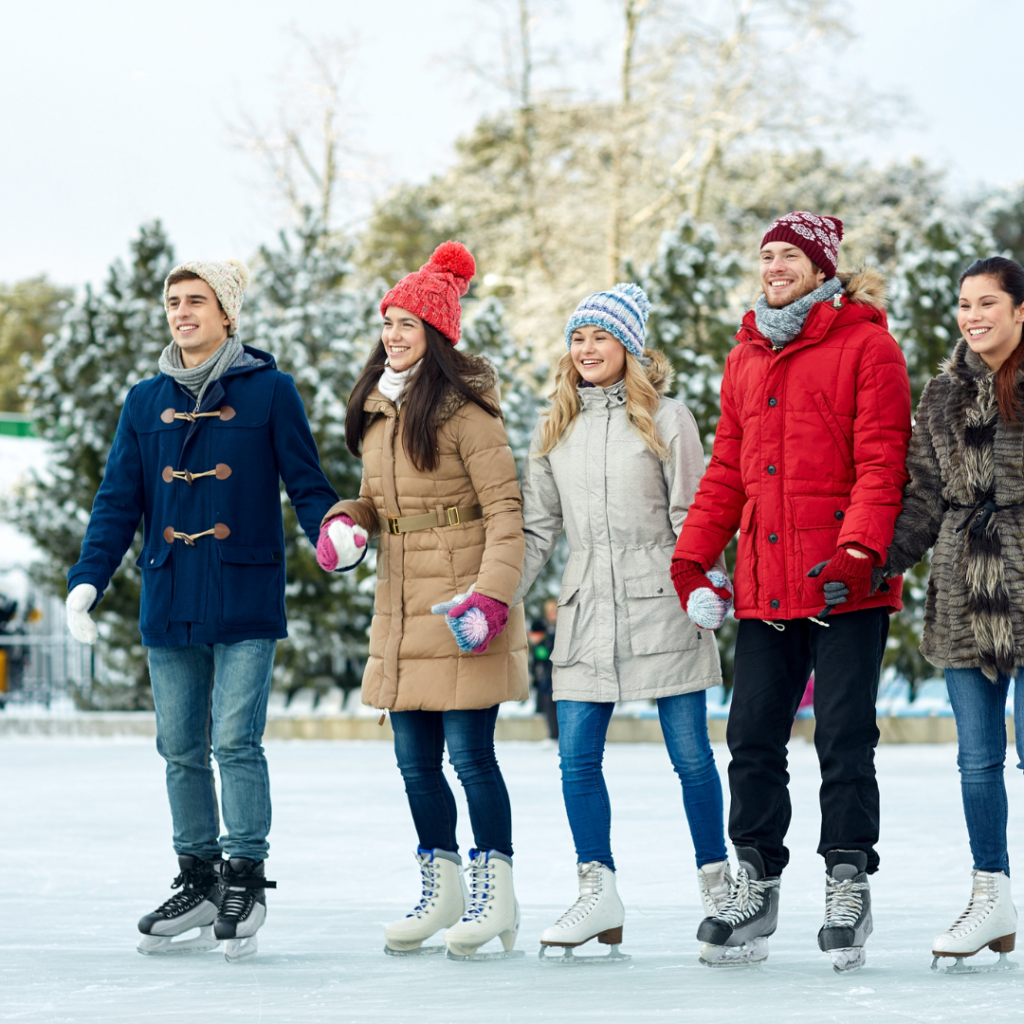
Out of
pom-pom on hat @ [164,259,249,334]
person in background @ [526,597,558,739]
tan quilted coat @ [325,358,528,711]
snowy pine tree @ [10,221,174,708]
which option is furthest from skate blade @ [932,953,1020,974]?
snowy pine tree @ [10,221,174,708]

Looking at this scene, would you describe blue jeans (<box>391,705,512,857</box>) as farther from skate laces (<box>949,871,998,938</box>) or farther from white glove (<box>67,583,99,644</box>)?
skate laces (<box>949,871,998,938</box>)

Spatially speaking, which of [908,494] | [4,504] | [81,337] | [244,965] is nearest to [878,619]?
[908,494]

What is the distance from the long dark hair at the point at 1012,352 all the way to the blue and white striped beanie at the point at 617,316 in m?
0.89

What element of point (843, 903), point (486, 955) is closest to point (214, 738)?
point (486, 955)

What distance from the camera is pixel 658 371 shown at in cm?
442

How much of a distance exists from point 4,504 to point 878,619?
47.1 feet

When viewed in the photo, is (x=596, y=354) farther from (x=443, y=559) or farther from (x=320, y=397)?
(x=320, y=397)

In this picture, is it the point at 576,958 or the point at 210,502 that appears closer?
the point at 576,958

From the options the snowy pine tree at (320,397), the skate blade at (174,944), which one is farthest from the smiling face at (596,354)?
the snowy pine tree at (320,397)

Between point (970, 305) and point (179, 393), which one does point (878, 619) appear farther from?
point (179, 393)

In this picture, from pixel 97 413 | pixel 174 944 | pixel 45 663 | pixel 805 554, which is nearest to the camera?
pixel 805 554

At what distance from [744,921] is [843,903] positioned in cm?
26

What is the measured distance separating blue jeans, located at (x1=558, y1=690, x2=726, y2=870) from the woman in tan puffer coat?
21 cm

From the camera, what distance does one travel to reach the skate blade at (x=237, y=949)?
409cm
